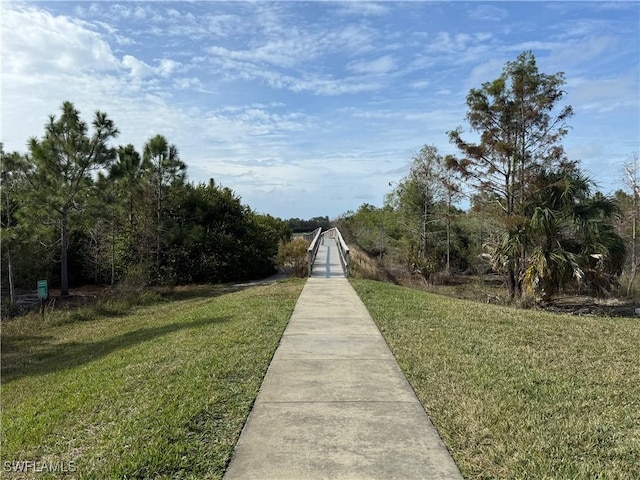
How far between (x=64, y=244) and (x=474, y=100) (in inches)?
618

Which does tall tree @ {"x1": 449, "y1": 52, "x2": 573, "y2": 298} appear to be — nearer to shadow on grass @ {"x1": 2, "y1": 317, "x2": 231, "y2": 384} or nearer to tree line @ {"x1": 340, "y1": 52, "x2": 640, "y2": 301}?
tree line @ {"x1": 340, "y1": 52, "x2": 640, "y2": 301}

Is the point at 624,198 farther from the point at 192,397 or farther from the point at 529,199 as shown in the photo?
the point at 192,397

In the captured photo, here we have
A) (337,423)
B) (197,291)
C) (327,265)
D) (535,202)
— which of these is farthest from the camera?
(327,265)

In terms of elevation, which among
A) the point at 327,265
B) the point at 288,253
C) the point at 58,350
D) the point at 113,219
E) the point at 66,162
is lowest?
the point at 58,350

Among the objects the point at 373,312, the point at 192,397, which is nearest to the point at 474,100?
the point at 373,312

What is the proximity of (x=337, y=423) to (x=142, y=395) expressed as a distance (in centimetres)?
221

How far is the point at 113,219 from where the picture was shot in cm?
2092

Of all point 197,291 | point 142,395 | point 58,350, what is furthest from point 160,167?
point 142,395

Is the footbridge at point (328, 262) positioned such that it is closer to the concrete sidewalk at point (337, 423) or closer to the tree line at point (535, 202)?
the tree line at point (535, 202)

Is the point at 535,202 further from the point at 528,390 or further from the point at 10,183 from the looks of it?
the point at 10,183

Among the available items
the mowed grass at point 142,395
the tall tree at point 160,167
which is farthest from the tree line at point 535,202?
the tall tree at point 160,167

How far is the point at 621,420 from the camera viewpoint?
14.4 feet

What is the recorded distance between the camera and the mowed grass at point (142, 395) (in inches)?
149

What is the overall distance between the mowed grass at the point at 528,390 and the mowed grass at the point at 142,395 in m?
1.96
